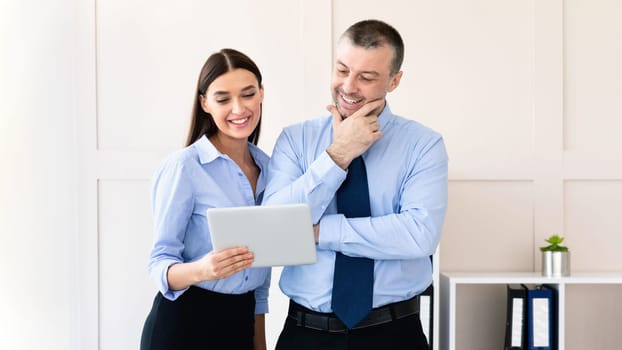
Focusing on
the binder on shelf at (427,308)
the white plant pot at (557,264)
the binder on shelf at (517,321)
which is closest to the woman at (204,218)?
the binder on shelf at (427,308)

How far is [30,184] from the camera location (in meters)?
3.53

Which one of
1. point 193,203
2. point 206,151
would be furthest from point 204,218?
point 206,151

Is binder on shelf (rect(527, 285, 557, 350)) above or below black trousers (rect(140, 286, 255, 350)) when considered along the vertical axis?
below

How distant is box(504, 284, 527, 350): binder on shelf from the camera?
3.34 metres

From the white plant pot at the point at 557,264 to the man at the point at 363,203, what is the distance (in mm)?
1540

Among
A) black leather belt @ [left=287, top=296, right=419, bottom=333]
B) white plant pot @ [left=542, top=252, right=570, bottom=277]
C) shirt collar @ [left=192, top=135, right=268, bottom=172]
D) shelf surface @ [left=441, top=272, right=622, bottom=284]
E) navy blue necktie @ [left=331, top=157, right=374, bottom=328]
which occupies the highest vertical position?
shirt collar @ [left=192, top=135, right=268, bottom=172]

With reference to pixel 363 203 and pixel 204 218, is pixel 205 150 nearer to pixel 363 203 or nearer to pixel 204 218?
pixel 204 218

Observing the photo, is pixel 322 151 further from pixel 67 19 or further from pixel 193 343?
pixel 67 19

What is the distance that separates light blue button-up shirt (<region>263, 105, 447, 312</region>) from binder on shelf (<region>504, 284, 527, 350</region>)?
1.41 meters

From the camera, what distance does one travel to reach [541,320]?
131 inches

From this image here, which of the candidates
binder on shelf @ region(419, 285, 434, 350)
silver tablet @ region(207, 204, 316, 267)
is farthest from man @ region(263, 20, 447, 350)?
binder on shelf @ region(419, 285, 434, 350)

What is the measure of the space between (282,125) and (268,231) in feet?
6.00

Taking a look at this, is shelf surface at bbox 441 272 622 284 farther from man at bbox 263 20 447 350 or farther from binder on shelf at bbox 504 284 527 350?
man at bbox 263 20 447 350

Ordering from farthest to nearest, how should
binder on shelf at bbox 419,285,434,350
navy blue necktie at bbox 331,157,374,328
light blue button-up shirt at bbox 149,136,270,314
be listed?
1. binder on shelf at bbox 419,285,434,350
2. light blue button-up shirt at bbox 149,136,270,314
3. navy blue necktie at bbox 331,157,374,328
